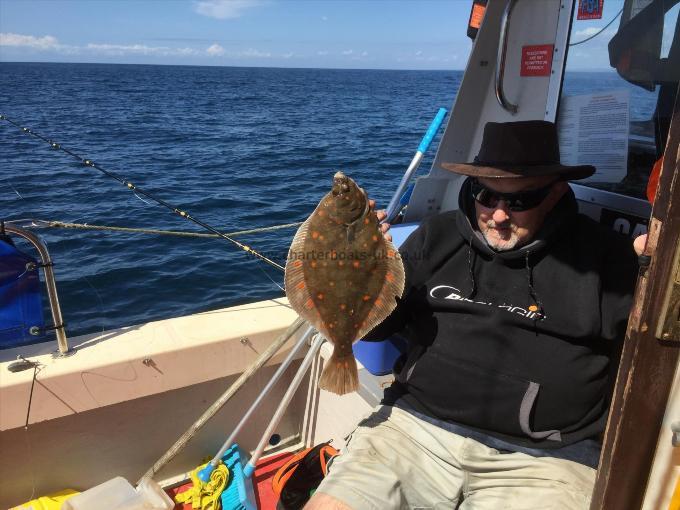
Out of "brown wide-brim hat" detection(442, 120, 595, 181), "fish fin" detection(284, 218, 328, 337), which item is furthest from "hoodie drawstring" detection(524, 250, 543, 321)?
"fish fin" detection(284, 218, 328, 337)

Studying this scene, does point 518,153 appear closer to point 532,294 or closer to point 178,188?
point 532,294

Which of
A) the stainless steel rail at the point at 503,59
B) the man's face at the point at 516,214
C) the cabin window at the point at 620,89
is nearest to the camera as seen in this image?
the man's face at the point at 516,214

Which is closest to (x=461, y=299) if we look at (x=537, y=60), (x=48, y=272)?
(x=537, y=60)

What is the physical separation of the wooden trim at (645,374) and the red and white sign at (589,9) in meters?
2.49

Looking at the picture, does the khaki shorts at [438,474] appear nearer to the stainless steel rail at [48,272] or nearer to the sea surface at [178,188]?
the stainless steel rail at [48,272]

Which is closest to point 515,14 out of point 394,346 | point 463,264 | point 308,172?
point 463,264

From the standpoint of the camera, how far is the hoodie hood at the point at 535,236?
7.82 feet

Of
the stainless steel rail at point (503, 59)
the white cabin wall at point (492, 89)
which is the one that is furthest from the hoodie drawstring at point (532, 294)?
the stainless steel rail at point (503, 59)

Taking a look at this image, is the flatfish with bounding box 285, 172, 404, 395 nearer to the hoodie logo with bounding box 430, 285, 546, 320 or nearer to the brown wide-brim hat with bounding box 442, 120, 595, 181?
the hoodie logo with bounding box 430, 285, 546, 320

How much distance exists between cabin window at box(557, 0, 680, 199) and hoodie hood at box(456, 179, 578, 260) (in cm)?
86

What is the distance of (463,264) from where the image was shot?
8.46 feet

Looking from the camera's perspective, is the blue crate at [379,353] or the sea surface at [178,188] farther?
the sea surface at [178,188]

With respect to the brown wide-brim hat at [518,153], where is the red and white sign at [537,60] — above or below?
above

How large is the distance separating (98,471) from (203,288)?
5.00m
